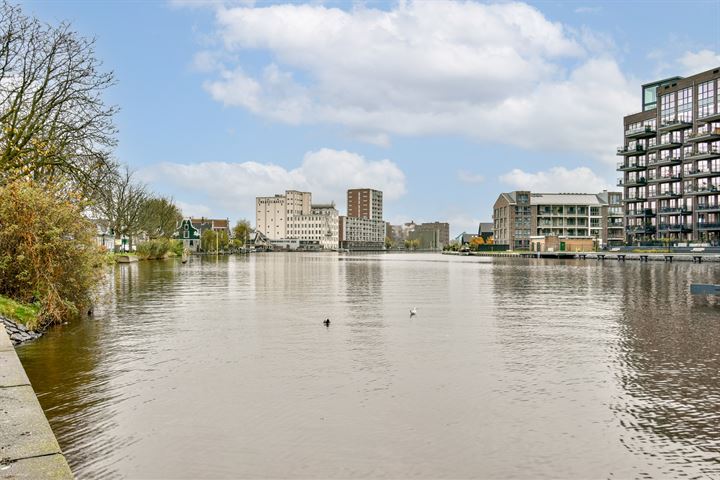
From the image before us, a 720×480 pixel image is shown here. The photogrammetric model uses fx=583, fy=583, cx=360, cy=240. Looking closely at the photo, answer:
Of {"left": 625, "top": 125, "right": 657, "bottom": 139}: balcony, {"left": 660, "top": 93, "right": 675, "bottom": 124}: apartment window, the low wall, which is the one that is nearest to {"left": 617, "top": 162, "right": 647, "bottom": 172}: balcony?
{"left": 625, "top": 125, "right": 657, "bottom": 139}: balcony

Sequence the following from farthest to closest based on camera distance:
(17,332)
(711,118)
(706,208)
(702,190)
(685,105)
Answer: (685,105) → (702,190) → (706,208) → (711,118) → (17,332)

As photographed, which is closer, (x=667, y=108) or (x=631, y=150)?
(x=667, y=108)

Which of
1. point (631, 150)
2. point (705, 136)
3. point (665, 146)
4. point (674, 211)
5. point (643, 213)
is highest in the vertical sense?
point (631, 150)

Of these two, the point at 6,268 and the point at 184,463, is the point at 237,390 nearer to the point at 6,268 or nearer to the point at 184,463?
→ the point at 184,463

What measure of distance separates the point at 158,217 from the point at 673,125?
96.0 metres

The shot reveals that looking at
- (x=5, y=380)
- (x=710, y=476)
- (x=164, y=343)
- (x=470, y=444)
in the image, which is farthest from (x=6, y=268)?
(x=710, y=476)

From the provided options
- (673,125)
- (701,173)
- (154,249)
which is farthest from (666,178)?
(154,249)

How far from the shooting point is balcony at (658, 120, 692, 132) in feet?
332

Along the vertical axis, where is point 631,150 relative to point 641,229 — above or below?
above

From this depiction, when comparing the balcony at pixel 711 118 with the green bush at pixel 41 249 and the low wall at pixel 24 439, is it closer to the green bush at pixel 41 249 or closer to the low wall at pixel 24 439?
the green bush at pixel 41 249

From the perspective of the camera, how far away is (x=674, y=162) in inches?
4134

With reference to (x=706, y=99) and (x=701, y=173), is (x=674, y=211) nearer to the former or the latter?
(x=701, y=173)

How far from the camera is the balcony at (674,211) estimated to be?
332ft

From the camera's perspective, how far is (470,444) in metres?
8.10
